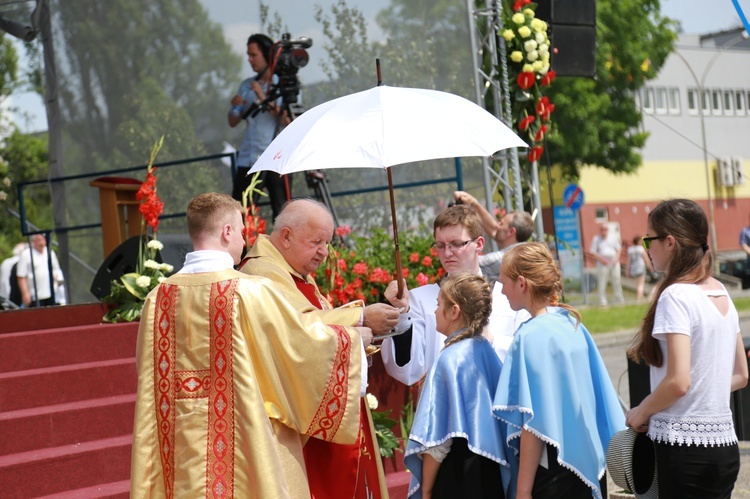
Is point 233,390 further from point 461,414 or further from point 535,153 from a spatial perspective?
point 535,153

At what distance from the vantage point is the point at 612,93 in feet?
103

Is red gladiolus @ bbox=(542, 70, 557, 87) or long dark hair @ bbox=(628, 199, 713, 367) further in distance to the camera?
red gladiolus @ bbox=(542, 70, 557, 87)

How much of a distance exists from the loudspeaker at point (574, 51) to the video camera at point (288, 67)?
102 inches

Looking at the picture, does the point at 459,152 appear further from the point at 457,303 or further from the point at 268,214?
the point at 268,214

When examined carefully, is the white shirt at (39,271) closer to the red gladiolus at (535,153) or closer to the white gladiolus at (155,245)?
the white gladiolus at (155,245)

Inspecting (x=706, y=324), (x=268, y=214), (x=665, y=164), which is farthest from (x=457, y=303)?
(x=665, y=164)

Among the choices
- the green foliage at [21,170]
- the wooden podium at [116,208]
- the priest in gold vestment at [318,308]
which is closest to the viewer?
the priest in gold vestment at [318,308]

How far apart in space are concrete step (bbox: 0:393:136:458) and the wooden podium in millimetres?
3334

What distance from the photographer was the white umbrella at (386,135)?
5047mm

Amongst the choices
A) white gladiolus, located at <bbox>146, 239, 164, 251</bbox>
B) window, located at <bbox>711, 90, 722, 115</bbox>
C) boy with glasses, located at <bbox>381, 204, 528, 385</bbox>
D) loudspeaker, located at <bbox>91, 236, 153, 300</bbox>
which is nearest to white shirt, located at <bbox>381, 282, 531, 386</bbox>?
boy with glasses, located at <bbox>381, 204, 528, 385</bbox>

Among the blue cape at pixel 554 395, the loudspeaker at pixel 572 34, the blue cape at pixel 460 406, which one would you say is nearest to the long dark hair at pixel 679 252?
the blue cape at pixel 554 395

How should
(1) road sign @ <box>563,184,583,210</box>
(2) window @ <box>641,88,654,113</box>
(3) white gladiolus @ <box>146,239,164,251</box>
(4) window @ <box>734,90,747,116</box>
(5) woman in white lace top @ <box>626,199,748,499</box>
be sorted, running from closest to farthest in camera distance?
(5) woman in white lace top @ <box>626,199,748,499</box> < (3) white gladiolus @ <box>146,239,164,251</box> < (1) road sign @ <box>563,184,583,210</box> < (2) window @ <box>641,88,654,113</box> < (4) window @ <box>734,90,747,116</box>

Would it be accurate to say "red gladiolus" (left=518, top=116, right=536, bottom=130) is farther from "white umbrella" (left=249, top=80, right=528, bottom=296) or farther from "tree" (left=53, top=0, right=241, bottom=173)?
"white umbrella" (left=249, top=80, right=528, bottom=296)

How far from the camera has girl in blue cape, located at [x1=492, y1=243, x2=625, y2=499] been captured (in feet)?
14.7
